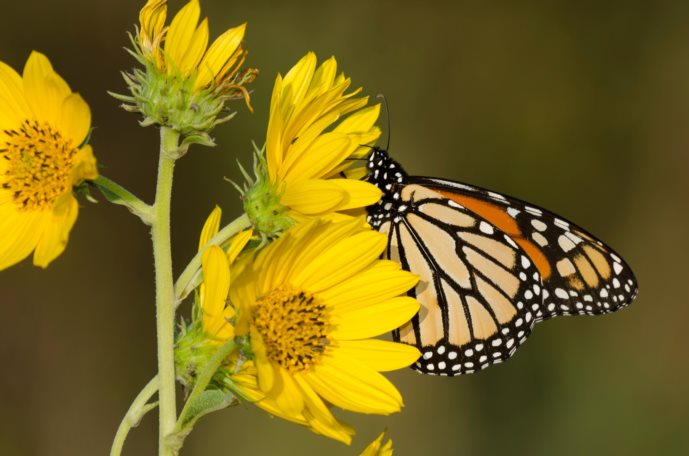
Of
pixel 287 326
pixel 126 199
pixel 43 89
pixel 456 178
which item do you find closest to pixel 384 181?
pixel 287 326

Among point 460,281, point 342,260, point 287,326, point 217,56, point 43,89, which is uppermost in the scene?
point 217,56

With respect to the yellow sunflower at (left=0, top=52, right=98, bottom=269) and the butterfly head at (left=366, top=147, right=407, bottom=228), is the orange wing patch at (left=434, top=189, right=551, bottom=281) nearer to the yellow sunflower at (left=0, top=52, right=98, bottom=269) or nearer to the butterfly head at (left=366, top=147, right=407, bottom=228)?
the butterfly head at (left=366, top=147, right=407, bottom=228)

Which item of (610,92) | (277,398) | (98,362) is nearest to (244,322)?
(277,398)

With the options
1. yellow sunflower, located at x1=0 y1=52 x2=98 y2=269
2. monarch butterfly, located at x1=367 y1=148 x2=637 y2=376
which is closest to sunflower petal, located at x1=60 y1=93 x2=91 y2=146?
yellow sunflower, located at x1=0 y1=52 x2=98 y2=269

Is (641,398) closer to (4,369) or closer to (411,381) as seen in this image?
(411,381)

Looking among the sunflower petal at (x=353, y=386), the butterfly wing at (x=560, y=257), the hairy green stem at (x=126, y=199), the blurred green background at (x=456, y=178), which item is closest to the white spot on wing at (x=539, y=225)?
the butterfly wing at (x=560, y=257)

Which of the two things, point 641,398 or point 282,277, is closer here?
point 282,277

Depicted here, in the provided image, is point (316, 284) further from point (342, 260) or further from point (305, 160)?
point (305, 160)
